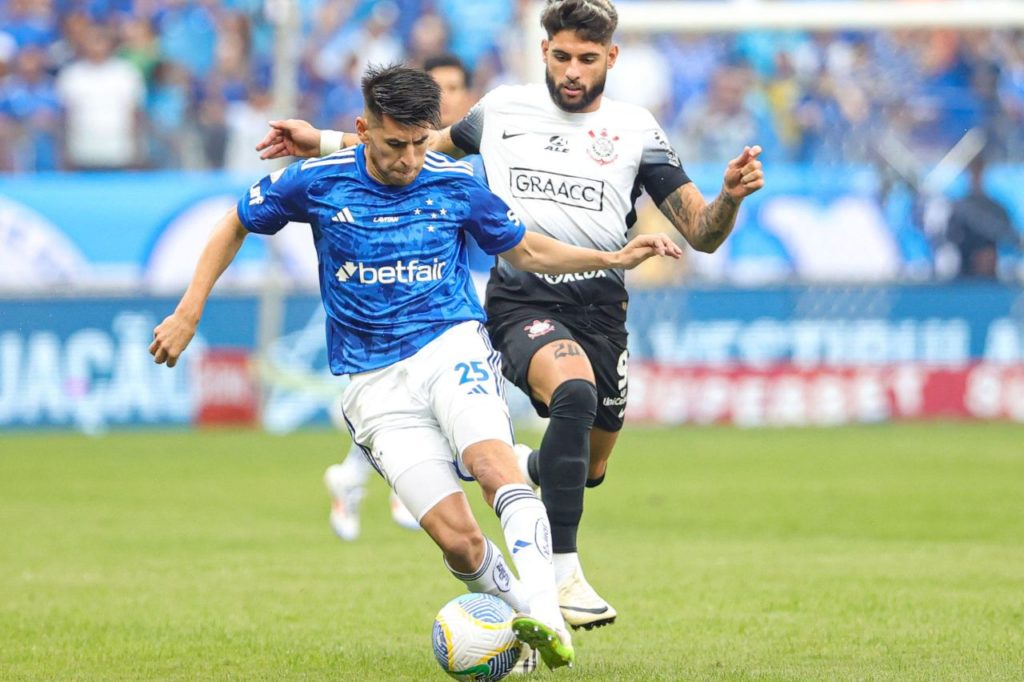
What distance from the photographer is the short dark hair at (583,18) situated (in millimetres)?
7324

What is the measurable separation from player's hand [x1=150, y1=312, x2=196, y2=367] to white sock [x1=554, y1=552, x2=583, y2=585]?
180cm

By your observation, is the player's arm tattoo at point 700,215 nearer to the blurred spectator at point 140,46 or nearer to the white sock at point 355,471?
the white sock at point 355,471

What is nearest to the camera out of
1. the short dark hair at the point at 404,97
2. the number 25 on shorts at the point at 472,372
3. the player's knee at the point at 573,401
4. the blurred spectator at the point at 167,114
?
the short dark hair at the point at 404,97

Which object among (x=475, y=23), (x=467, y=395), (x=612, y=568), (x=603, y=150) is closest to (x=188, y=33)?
(x=475, y=23)

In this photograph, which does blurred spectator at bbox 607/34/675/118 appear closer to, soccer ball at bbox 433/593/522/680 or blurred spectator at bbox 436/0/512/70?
blurred spectator at bbox 436/0/512/70

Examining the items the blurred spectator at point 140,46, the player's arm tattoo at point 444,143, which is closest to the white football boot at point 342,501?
the player's arm tattoo at point 444,143

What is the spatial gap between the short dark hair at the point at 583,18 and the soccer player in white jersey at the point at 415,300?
1098 millimetres

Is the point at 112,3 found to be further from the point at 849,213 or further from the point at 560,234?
the point at 560,234

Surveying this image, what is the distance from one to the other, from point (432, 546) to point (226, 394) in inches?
364

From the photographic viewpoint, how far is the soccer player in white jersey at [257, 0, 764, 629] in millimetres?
7316

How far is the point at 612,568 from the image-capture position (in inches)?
382

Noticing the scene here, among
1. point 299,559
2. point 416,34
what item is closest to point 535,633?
point 299,559

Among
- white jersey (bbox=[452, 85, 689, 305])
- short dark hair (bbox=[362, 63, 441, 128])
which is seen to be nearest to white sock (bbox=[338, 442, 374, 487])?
white jersey (bbox=[452, 85, 689, 305])

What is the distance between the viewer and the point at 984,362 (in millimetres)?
19359
